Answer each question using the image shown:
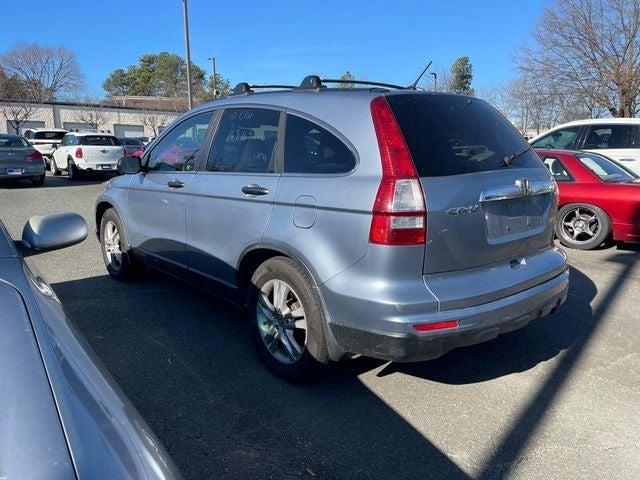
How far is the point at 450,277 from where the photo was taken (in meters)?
2.83

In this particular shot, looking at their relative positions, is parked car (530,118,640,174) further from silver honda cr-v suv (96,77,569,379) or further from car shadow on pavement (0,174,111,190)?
car shadow on pavement (0,174,111,190)

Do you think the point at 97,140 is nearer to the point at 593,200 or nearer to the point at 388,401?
the point at 593,200

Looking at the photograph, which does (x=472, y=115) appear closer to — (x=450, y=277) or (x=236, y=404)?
(x=450, y=277)

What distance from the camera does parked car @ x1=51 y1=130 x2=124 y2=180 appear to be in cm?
1697

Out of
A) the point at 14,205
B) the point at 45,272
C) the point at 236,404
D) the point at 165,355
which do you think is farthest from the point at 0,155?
the point at 236,404

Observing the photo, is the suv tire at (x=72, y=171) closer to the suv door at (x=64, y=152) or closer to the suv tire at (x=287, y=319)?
the suv door at (x=64, y=152)

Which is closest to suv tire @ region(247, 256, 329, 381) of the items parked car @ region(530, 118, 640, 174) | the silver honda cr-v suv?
the silver honda cr-v suv

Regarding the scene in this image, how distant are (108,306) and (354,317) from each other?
2.92m

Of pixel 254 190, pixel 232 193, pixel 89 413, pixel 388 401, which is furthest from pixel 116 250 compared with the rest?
pixel 89 413

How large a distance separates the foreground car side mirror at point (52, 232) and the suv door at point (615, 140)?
9.97m

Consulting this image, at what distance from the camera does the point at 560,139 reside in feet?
34.1

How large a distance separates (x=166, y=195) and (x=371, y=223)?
2.31m

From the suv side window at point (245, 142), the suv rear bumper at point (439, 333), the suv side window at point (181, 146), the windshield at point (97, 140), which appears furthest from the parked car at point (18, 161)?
the suv rear bumper at point (439, 333)

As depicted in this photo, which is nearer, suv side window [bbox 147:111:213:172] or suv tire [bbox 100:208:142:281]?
suv side window [bbox 147:111:213:172]
